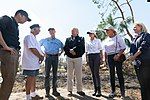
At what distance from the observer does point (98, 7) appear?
70.3ft

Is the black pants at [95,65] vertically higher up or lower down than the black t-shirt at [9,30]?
lower down

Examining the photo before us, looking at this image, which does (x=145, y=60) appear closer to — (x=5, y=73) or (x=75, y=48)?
(x=75, y=48)

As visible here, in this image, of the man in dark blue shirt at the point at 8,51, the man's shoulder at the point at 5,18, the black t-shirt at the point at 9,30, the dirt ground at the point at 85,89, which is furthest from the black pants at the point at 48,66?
the man's shoulder at the point at 5,18

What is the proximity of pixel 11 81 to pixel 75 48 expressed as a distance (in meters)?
3.12

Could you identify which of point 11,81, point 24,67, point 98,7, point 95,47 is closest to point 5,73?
point 11,81

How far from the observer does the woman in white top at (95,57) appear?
9422mm

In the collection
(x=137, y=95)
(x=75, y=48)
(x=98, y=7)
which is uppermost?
(x=98, y=7)

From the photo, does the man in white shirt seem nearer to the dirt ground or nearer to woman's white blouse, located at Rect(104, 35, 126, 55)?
the dirt ground

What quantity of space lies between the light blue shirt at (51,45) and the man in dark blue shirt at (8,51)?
2429mm

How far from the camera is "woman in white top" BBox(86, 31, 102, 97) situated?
9.42 meters

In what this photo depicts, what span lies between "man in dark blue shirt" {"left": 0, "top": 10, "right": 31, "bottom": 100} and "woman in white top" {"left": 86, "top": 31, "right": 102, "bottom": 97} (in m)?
2.99

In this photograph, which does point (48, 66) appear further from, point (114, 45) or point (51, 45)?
point (114, 45)

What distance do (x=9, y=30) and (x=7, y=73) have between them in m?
0.83

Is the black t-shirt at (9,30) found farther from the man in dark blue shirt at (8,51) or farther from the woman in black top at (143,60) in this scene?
the woman in black top at (143,60)
